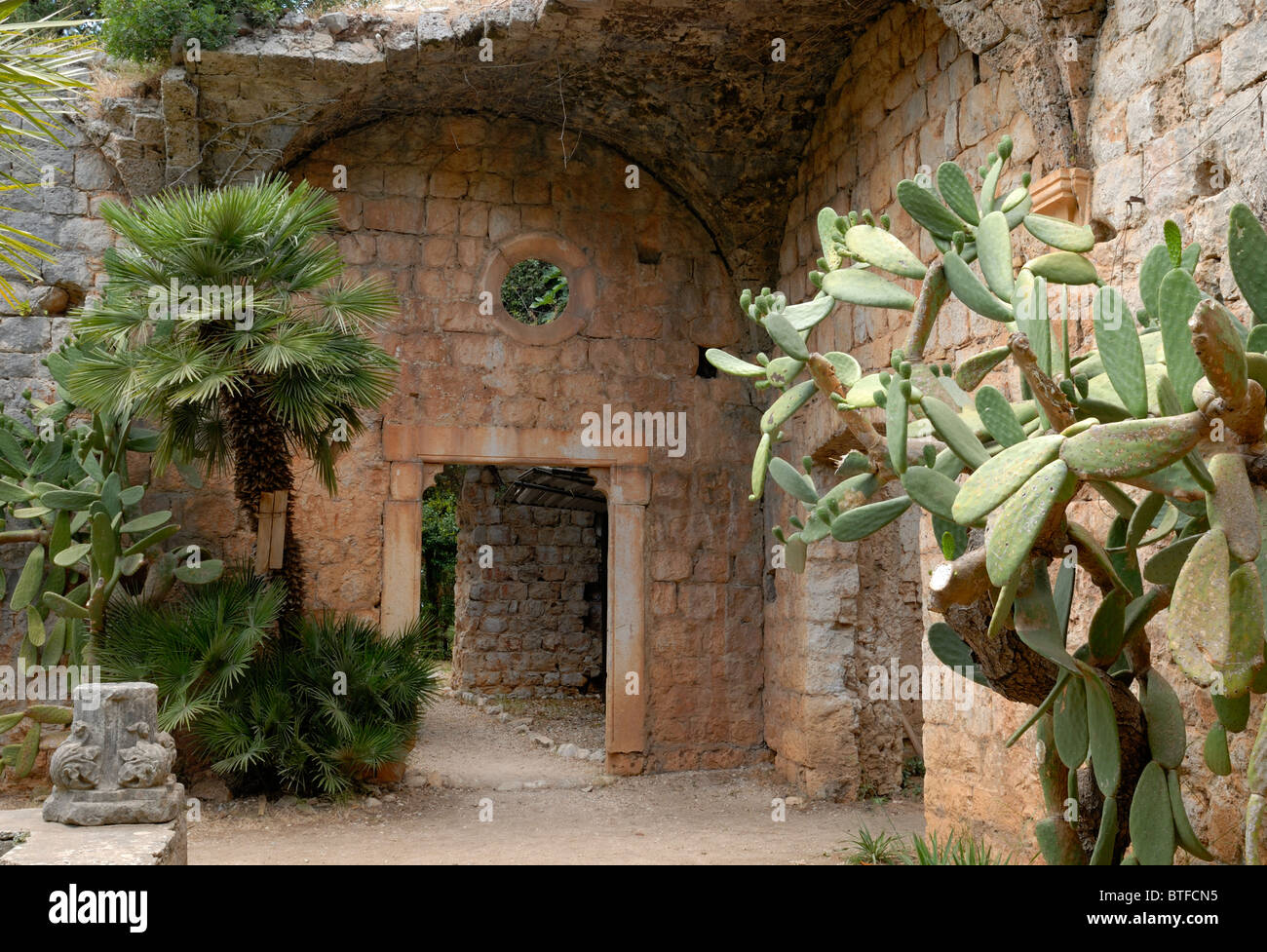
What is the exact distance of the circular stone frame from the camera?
7680mm

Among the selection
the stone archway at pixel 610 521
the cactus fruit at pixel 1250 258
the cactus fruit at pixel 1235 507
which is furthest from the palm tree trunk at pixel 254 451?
the cactus fruit at pixel 1235 507

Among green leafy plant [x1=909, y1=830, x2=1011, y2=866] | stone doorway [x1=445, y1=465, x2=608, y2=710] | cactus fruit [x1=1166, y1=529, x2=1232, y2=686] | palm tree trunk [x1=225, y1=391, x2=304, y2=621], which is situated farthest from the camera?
stone doorway [x1=445, y1=465, x2=608, y2=710]

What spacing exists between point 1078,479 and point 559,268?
19.2 feet

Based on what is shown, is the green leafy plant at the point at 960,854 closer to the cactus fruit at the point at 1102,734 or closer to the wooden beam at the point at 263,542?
the cactus fruit at the point at 1102,734

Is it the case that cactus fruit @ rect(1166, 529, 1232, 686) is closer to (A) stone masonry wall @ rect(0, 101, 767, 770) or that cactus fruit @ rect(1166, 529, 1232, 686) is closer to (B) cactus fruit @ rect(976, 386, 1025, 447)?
(B) cactus fruit @ rect(976, 386, 1025, 447)

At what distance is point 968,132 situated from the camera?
5.39m

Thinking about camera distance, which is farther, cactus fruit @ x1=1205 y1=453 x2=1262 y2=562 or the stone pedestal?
the stone pedestal

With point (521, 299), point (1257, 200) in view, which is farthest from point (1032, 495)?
point (521, 299)

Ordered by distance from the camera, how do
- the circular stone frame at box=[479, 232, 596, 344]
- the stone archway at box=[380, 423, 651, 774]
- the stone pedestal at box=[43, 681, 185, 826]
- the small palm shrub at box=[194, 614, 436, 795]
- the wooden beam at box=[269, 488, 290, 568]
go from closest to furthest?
the stone pedestal at box=[43, 681, 185, 826], the small palm shrub at box=[194, 614, 436, 795], the wooden beam at box=[269, 488, 290, 568], the stone archway at box=[380, 423, 651, 774], the circular stone frame at box=[479, 232, 596, 344]

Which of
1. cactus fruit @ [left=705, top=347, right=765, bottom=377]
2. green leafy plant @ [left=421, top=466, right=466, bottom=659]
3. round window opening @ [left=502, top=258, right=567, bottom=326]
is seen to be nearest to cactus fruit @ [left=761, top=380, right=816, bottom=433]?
cactus fruit @ [left=705, top=347, right=765, bottom=377]

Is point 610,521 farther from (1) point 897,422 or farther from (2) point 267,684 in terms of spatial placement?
(1) point 897,422

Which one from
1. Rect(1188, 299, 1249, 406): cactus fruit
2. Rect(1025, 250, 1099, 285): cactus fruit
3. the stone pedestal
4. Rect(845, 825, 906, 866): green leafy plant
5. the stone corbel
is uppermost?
the stone corbel

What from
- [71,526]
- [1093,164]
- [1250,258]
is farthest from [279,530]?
[1250,258]

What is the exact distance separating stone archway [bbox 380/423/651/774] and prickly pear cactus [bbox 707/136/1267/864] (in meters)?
4.38
